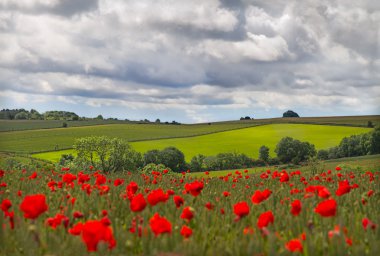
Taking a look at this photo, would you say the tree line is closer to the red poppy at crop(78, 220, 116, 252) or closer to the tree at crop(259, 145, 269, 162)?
the tree at crop(259, 145, 269, 162)

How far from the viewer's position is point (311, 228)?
4.20 metres

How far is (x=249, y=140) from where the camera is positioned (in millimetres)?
82500

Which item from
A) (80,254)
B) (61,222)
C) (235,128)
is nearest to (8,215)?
(61,222)

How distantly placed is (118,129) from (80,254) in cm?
8292

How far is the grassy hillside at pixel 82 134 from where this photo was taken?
70938mm

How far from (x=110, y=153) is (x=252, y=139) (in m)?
44.1

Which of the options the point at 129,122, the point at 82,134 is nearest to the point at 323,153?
the point at 82,134

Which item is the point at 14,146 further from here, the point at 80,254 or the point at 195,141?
the point at 80,254

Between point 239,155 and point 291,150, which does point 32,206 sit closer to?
point 239,155

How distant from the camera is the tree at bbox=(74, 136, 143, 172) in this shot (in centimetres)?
4297

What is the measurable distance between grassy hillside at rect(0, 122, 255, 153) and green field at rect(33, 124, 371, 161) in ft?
10.9

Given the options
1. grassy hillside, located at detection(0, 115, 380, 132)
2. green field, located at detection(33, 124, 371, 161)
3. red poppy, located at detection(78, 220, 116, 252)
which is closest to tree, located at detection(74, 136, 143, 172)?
green field, located at detection(33, 124, 371, 161)

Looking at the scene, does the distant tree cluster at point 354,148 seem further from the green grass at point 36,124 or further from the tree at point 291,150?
the green grass at point 36,124

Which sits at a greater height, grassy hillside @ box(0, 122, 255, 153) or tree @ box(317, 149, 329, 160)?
grassy hillside @ box(0, 122, 255, 153)
